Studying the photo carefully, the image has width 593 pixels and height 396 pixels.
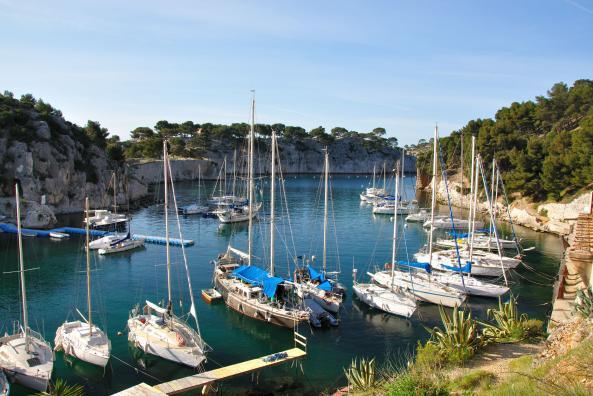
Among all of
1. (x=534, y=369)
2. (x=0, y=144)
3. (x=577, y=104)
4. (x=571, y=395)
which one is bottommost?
(x=534, y=369)

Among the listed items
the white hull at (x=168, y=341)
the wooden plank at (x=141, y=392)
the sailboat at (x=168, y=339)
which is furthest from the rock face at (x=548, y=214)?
the wooden plank at (x=141, y=392)

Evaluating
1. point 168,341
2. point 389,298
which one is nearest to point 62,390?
point 168,341

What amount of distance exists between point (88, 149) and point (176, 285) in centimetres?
5676

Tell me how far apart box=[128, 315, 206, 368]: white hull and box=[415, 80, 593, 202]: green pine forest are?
51.1 meters

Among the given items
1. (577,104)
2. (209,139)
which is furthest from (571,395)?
(209,139)

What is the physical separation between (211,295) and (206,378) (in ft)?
40.6

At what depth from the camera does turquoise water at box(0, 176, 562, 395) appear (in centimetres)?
2173

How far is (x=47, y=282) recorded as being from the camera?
3662 cm

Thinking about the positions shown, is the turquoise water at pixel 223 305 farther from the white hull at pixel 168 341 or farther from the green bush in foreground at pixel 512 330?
the green bush in foreground at pixel 512 330

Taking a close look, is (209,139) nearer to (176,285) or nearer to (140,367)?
(176,285)

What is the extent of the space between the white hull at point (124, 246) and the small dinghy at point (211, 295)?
61.8 feet

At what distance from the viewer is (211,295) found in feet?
104

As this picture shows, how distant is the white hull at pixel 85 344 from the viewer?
21364mm

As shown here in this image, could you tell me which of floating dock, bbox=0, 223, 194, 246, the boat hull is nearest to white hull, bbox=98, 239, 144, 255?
floating dock, bbox=0, 223, 194, 246
